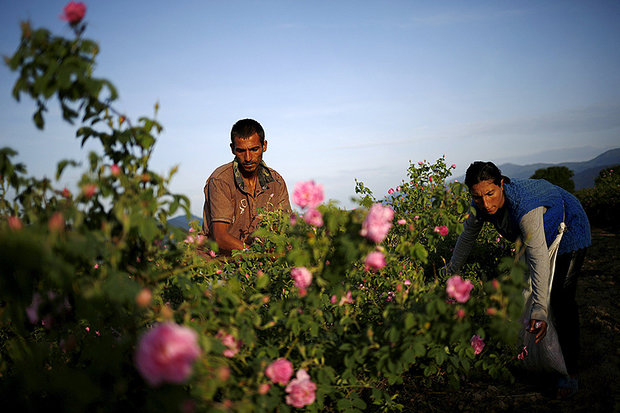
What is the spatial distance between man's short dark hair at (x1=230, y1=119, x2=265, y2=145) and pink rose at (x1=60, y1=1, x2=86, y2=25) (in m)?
2.21

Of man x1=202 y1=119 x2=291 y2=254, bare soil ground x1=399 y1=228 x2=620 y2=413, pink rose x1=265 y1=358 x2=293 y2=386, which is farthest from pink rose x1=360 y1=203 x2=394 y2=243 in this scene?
man x1=202 y1=119 x2=291 y2=254

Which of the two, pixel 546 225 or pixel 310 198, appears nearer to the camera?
pixel 310 198

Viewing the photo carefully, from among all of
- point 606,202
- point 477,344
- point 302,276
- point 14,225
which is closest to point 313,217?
point 302,276

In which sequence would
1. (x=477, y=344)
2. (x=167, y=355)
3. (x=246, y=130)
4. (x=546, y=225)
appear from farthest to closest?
(x=246, y=130), (x=546, y=225), (x=477, y=344), (x=167, y=355)

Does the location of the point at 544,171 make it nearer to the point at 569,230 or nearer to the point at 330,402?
the point at 569,230

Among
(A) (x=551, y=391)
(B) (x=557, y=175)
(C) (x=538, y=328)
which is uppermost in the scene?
(B) (x=557, y=175)

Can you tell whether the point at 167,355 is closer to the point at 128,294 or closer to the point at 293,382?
the point at 128,294

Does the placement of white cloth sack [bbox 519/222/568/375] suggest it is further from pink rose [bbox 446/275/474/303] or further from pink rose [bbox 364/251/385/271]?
pink rose [bbox 364/251/385/271]

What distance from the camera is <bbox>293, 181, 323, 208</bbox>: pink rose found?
1460 millimetres

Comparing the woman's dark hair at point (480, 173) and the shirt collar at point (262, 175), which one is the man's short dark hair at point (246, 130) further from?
the woman's dark hair at point (480, 173)

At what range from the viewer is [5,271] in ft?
3.94

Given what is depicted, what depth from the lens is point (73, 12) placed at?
1265mm

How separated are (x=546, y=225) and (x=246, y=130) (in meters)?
2.73

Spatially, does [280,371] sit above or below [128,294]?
below
